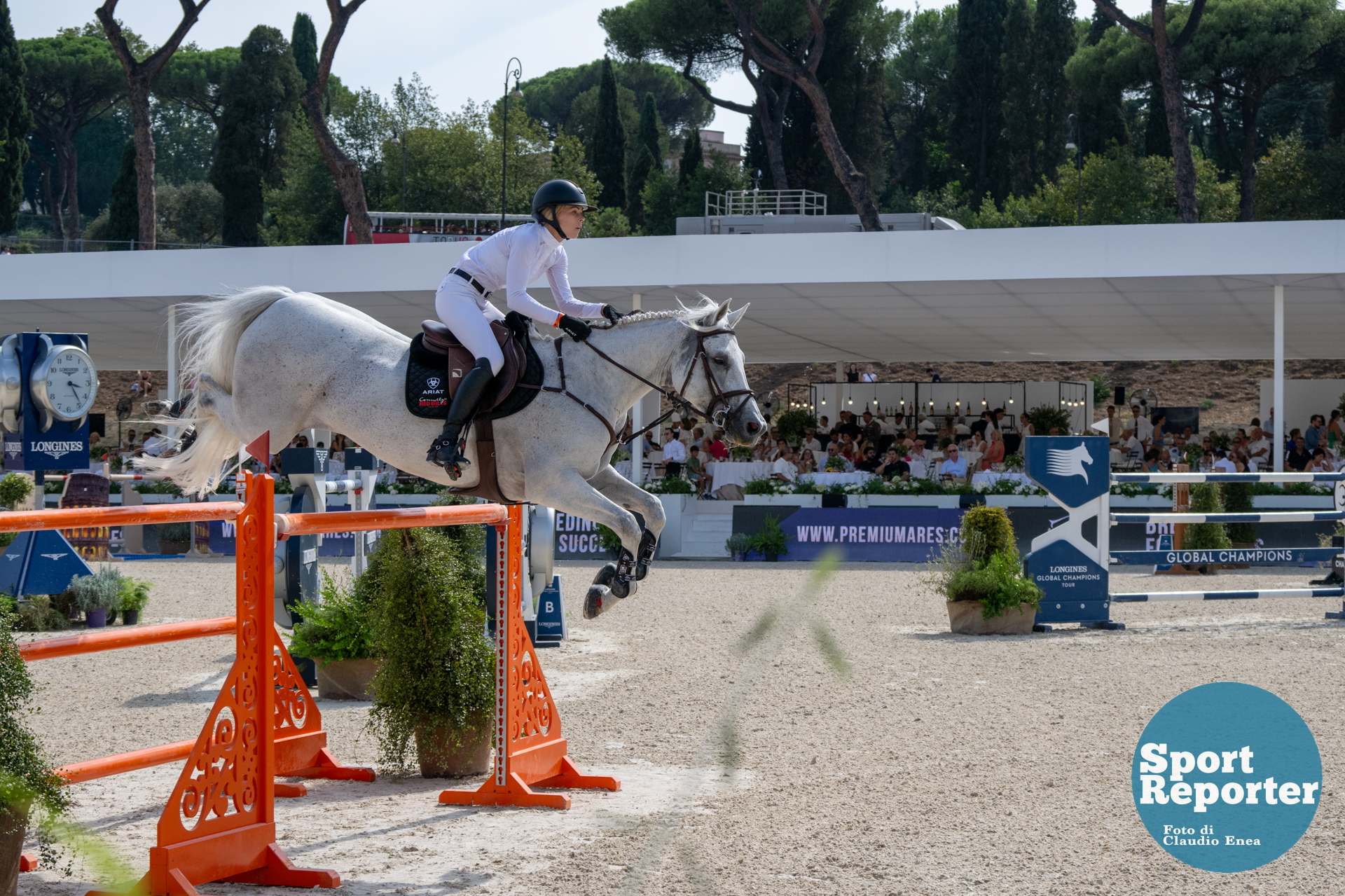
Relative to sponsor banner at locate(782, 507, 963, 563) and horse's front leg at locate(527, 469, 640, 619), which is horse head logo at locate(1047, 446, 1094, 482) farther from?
horse's front leg at locate(527, 469, 640, 619)

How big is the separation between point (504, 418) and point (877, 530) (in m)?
12.0

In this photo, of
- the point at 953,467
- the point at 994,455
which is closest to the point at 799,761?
the point at 953,467

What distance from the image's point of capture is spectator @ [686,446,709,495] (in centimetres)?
1794

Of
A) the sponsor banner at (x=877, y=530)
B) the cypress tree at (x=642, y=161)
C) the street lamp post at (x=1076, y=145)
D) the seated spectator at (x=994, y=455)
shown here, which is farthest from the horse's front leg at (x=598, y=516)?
the cypress tree at (x=642, y=161)

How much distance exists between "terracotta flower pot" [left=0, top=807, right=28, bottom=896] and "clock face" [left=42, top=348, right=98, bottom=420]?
27.4 ft

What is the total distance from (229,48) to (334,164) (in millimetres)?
38690

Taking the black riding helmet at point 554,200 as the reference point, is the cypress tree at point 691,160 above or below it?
above

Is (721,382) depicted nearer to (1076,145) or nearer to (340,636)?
(340,636)

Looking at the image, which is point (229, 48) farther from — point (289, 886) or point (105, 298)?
point (289, 886)

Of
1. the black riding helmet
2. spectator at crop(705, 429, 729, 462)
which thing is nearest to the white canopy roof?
spectator at crop(705, 429, 729, 462)

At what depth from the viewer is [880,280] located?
619 inches

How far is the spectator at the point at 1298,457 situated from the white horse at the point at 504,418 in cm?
1502

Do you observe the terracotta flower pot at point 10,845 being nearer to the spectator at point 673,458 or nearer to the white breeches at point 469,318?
the white breeches at point 469,318

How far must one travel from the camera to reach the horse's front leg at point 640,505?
4469mm
